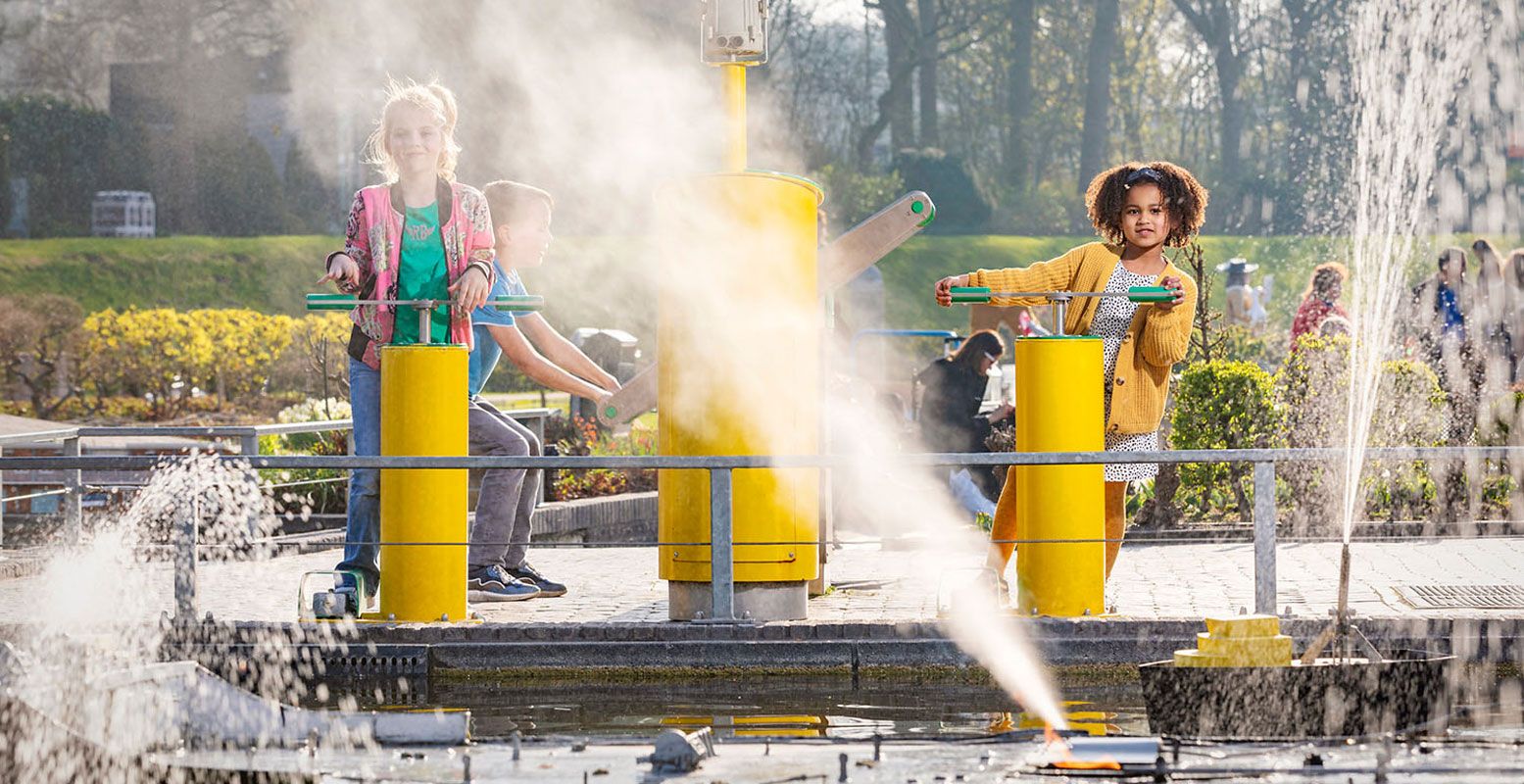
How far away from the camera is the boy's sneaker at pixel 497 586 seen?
364 inches

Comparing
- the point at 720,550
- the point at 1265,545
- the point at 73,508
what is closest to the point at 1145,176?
the point at 1265,545

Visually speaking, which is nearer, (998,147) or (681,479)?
(681,479)

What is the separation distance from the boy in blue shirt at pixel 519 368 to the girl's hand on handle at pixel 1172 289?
2418 millimetres

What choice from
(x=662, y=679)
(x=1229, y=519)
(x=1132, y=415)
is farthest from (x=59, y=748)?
(x=1229, y=519)

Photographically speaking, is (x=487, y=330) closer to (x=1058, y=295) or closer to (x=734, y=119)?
(x=734, y=119)

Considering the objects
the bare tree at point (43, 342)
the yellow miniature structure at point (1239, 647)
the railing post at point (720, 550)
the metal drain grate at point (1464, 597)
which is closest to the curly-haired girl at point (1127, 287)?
the railing post at point (720, 550)

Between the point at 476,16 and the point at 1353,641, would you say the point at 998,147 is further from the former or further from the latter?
the point at 1353,641

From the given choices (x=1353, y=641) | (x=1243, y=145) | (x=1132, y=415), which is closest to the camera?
(x=1353, y=641)

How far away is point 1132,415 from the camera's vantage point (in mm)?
8359

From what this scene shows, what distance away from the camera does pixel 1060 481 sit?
25.6ft

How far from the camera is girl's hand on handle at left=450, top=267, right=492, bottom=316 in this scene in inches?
326

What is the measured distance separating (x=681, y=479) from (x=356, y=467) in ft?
4.10

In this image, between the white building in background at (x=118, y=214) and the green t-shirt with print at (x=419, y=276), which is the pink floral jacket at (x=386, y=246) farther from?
the white building in background at (x=118, y=214)

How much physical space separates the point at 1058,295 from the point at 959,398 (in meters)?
6.61
